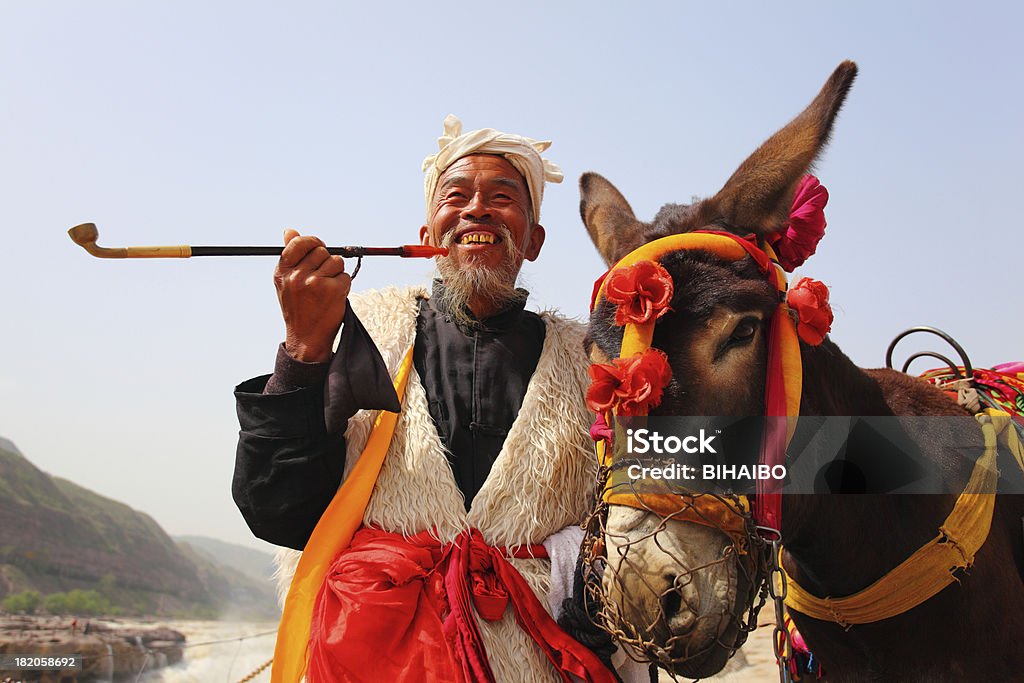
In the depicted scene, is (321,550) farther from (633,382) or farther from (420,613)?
(633,382)

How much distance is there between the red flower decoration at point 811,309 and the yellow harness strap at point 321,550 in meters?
1.41

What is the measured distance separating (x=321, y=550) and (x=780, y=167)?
1.84 metres

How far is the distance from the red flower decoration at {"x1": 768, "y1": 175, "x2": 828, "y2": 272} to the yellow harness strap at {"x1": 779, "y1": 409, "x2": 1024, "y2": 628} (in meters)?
0.89

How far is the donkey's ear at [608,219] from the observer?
2377 mm

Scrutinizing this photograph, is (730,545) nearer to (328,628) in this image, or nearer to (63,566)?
(328,628)

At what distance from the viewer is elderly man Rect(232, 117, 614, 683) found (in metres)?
2.25

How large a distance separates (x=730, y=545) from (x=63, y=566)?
16.3m

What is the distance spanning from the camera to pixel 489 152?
3.06 m

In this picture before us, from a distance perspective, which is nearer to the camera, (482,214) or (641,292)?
(641,292)

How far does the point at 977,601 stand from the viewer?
223 centimetres

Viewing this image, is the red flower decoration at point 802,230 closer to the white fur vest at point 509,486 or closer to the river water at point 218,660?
the white fur vest at point 509,486

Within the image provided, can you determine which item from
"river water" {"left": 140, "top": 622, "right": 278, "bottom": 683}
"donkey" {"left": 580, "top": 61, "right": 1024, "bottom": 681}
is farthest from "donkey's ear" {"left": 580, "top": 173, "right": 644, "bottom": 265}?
"river water" {"left": 140, "top": 622, "right": 278, "bottom": 683}

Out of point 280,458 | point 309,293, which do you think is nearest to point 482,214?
point 309,293

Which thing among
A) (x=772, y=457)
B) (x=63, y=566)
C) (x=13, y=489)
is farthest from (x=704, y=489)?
(x=13, y=489)
